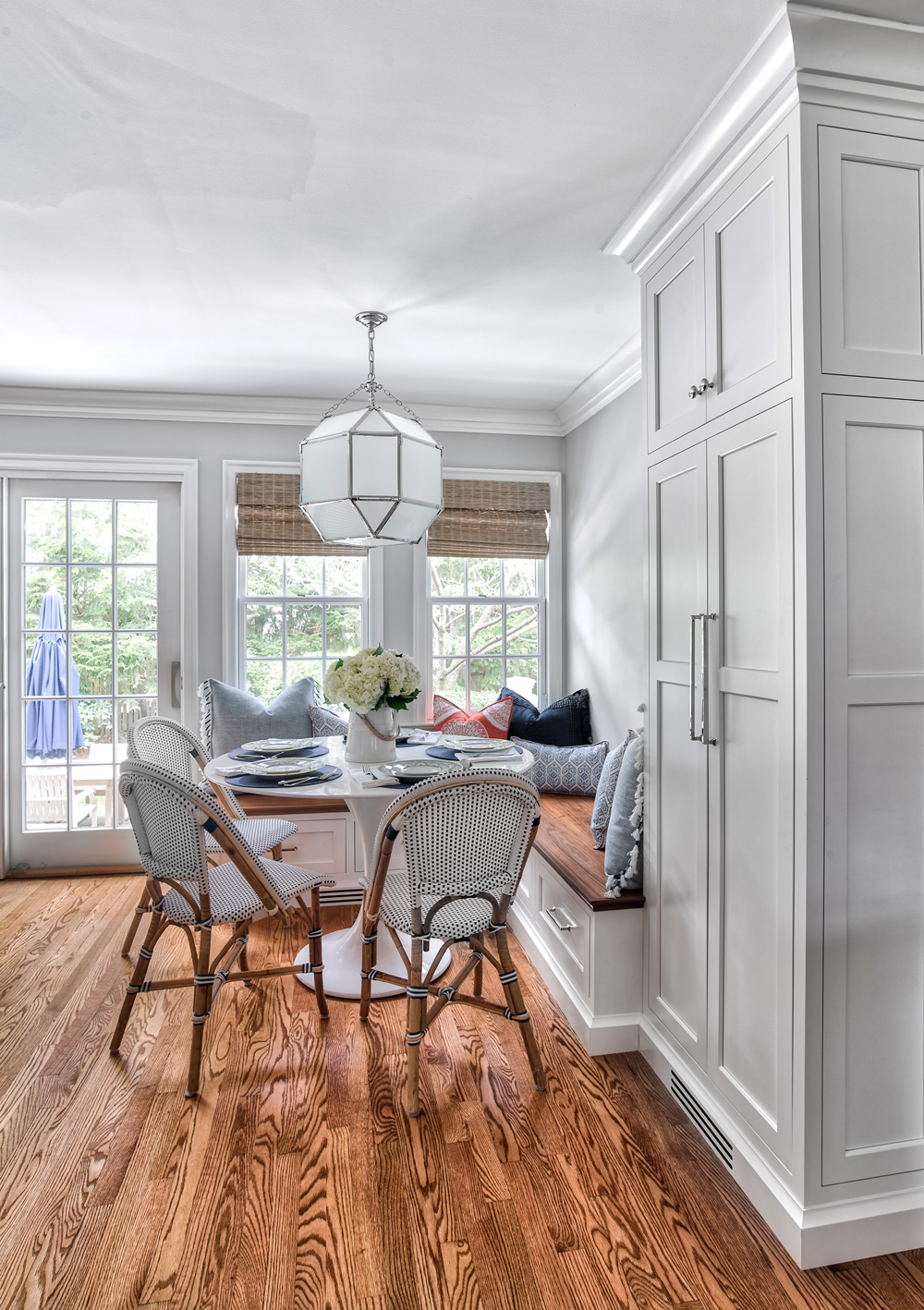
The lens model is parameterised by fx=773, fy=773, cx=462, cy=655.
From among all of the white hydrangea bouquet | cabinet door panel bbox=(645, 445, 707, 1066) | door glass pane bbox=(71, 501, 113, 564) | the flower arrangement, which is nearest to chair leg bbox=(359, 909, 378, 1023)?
the white hydrangea bouquet

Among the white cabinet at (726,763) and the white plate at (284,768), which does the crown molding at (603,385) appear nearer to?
the white cabinet at (726,763)

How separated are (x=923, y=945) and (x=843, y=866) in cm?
27

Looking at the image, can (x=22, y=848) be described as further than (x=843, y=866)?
Yes

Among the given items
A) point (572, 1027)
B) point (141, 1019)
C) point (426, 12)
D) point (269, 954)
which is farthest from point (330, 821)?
point (426, 12)

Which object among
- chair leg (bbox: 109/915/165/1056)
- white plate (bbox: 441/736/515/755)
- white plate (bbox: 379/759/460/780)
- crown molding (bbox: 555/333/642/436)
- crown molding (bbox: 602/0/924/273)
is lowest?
chair leg (bbox: 109/915/165/1056)

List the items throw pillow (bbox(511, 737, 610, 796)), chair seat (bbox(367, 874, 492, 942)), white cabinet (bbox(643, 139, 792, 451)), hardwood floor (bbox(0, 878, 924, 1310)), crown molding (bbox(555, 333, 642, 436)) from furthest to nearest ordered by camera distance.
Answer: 1. throw pillow (bbox(511, 737, 610, 796))
2. crown molding (bbox(555, 333, 642, 436))
3. chair seat (bbox(367, 874, 492, 942))
4. white cabinet (bbox(643, 139, 792, 451))
5. hardwood floor (bbox(0, 878, 924, 1310))

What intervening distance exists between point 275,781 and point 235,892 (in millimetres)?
365

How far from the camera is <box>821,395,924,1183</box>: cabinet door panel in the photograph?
5.15ft

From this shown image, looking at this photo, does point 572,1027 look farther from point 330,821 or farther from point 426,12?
point 426,12

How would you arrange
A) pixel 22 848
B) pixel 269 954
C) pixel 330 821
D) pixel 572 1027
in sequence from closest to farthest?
pixel 572 1027 < pixel 269 954 < pixel 330 821 < pixel 22 848

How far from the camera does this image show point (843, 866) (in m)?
1.58

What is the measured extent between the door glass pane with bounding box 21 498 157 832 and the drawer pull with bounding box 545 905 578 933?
2.51 metres

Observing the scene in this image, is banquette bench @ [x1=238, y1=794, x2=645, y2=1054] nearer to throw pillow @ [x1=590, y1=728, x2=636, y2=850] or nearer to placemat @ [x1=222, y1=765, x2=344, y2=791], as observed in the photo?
throw pillow @ [x1=590, y1=728, x2=636, y2=850]

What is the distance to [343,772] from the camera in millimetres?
2670
